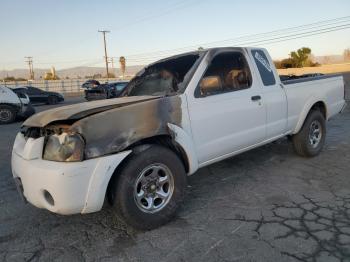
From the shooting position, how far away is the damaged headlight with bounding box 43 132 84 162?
3.06 metres

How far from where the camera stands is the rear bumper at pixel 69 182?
3.02 m

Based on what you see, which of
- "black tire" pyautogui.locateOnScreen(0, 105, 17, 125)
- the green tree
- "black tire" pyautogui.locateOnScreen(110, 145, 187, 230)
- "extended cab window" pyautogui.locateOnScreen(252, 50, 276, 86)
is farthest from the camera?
the green tree

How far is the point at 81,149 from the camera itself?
306 cm

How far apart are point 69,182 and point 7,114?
500 inches

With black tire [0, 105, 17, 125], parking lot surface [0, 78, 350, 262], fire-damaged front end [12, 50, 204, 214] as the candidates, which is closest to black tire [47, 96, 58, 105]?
black tire [0, 105, 17, 125]

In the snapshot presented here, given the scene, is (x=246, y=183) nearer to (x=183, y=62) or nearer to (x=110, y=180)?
(x=183, y=62)

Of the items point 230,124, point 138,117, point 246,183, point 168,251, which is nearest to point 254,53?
point 230,124

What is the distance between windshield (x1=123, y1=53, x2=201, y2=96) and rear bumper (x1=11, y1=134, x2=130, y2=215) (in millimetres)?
1418

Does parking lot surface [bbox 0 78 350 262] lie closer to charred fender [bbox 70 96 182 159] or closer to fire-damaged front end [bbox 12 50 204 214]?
fire-damaged front end [bbox 12 50 204 214]

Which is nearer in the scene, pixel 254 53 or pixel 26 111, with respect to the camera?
pixel 254 53

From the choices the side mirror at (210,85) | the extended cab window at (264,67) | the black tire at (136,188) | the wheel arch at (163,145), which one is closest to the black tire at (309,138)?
the extended cab window at (264,67)

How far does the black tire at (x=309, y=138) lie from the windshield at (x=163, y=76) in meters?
2.36

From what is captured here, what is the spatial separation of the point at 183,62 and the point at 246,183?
184 centimetres

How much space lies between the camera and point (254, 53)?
16.4 ft
